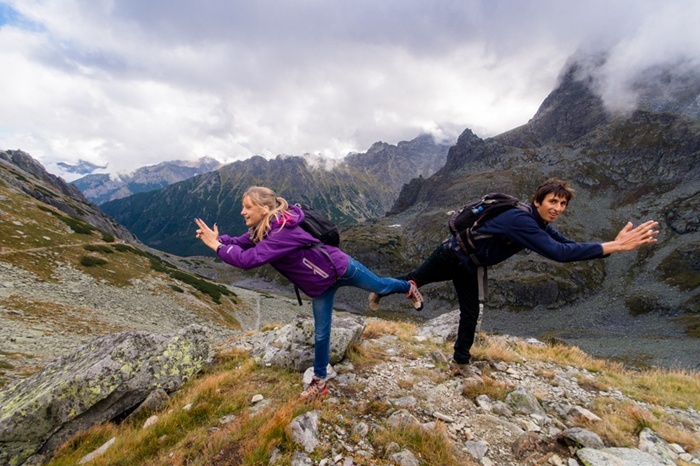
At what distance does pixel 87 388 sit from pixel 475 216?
8681mm

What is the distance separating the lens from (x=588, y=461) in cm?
439

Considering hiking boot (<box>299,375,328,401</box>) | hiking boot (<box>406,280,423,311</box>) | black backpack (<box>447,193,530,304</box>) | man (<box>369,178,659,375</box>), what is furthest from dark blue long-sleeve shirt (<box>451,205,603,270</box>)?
hiking boot (<box>299,375,328,401</box>)

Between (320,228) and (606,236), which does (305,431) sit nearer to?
(320,228)

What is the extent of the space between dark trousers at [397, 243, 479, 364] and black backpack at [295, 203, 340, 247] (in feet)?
7.39

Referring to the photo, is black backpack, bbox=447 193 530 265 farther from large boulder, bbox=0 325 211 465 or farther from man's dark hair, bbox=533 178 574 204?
large boulder, bbox=0 325 211 465

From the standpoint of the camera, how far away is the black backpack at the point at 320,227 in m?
5.42

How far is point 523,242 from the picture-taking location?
213 inches

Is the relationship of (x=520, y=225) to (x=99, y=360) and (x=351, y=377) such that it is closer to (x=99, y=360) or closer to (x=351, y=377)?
(x=351, y=377)

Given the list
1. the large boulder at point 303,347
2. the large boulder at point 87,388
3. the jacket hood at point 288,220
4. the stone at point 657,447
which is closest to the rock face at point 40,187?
the large boulder at point 87,388

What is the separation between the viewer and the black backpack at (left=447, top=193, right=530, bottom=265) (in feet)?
19.1

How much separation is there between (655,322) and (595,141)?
13670cm

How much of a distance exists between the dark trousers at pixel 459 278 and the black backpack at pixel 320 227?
7.39 feet

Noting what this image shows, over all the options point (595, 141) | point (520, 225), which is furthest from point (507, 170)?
point (520, 225)

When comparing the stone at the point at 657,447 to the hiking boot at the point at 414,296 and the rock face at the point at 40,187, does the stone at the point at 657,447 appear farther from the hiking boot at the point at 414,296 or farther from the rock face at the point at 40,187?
the rock face at the point at 40,187
